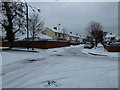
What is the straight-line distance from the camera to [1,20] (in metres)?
22.5

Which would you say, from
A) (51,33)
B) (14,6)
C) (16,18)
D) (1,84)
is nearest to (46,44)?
(16,18)

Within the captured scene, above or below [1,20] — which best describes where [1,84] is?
below

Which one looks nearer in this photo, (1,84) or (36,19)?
(1,84)

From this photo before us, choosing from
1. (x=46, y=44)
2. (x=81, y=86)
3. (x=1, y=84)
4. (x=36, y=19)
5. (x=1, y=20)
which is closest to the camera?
(x=81, y=86)

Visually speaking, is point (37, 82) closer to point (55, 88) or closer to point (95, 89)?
point (55, 88)

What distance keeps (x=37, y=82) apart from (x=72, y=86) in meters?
1.67

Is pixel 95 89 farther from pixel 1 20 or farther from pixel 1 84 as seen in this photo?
pixel 1 20

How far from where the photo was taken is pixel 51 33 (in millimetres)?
61438

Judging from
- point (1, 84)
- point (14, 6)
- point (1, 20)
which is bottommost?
point (1, 84)

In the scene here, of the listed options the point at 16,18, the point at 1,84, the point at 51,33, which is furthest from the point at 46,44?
the point at 51,33

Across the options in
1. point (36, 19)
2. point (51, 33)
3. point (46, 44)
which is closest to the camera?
point (46, 44)

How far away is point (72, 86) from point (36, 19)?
33414mm

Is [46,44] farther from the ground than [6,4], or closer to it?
closer to it

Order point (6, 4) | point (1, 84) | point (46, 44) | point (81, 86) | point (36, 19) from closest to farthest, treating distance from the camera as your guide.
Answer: point (81, 86) < point (1, 84) < point (6, 4) < point (46, 44) < point (36, 19)
